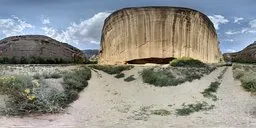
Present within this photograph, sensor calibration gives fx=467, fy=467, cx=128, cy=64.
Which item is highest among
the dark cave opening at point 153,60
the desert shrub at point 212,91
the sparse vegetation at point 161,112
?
the dark cave opening at point 153,60

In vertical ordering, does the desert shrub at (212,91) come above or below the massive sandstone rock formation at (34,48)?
below

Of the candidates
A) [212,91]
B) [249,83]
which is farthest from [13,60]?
[249,83]

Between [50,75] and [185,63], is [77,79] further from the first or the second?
[185,63]

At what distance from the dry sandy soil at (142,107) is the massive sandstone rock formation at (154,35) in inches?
236

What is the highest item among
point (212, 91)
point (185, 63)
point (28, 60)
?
point (28, 60)

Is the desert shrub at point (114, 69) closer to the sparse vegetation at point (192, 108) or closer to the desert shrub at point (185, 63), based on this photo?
the desert shrub at point (185, 63)

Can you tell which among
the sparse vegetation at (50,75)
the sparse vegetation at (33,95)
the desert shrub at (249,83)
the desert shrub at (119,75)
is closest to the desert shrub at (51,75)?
the sparse vegetation at (50,75)

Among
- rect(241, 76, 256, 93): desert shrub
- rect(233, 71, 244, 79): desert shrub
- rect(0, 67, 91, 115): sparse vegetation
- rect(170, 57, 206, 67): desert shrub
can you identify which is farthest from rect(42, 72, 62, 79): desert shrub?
rect(233, 71, 244, 79): desert shrub

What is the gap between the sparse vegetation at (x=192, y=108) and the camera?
67.7 ft

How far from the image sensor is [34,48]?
147 feet

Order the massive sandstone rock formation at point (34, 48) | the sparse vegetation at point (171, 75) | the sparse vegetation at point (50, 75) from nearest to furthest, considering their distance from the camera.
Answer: the sparse vegetation at point (50, 75), the sparse vegetation at point (171, 75), the massive sandstone rock formation at point (34, 48)

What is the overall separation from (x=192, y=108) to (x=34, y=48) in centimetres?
2653

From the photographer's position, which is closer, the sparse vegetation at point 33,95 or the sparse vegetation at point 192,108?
the sparse vegetation at point 33,95

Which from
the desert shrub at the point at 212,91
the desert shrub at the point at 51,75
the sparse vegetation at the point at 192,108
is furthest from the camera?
the desert shrub at the point at 51,75
